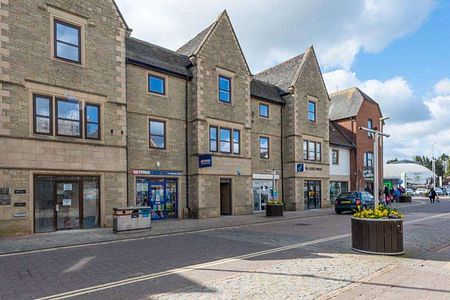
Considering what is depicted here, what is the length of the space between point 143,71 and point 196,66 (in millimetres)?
3310

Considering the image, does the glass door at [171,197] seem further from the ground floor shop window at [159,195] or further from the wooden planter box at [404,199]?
the wooden planter box at [404,199]

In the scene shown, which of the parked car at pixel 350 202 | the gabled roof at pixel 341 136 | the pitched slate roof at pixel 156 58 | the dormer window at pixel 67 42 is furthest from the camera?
the gabled roof at pixel 341 136

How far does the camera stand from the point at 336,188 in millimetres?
33562

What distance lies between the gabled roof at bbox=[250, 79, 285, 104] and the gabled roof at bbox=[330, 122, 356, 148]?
25.8 feet

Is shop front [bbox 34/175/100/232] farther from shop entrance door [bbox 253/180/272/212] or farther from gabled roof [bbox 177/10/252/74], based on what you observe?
shop entrance door [bbox 253/180/272/212]

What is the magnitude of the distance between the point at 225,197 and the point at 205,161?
12.9 feet

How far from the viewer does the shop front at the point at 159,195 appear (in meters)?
19.0

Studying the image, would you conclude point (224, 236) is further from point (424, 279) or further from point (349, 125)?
point (349, 125)

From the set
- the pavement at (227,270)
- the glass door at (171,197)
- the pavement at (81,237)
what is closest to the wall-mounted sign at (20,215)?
the pavement at (81,237)

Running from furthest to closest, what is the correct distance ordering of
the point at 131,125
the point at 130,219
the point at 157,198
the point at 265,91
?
the point at 265,91 < the point at 157,198 < the point at 131,125 < the point at 130,219

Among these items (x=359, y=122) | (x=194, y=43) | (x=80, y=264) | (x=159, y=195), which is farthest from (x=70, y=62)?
(x=359, y=122)

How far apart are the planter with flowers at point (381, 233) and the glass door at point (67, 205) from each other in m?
11.5

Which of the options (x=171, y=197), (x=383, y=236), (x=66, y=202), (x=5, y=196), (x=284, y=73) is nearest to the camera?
→ (x=383, y=236)

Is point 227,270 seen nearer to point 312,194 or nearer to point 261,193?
point 261,193
